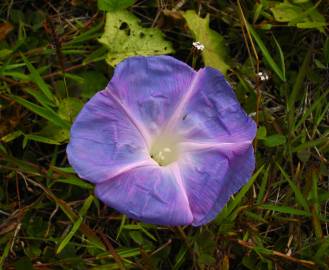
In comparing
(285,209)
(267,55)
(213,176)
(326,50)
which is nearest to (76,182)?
(213,176)

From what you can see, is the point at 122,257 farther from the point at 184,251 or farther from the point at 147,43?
the point at 147,43

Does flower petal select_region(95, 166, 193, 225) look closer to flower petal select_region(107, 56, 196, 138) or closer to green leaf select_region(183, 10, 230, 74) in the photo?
flower petal select_region(107, 56, 196, 138)

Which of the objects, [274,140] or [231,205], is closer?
[231,205]

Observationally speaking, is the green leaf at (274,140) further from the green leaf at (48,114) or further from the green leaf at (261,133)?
the green leaf at (48,114)

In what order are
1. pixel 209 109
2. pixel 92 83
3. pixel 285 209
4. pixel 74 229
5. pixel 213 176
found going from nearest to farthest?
1. pixel 213 176
2. pixel 209 109
3. pixel 74 229
4. pixel 285 209
5. pixel 92 83

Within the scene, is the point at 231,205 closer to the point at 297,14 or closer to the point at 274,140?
the point at 274,140

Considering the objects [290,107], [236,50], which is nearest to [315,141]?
[290,107]

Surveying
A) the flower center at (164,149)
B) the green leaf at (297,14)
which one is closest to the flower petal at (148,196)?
the flower center at (164,149)
